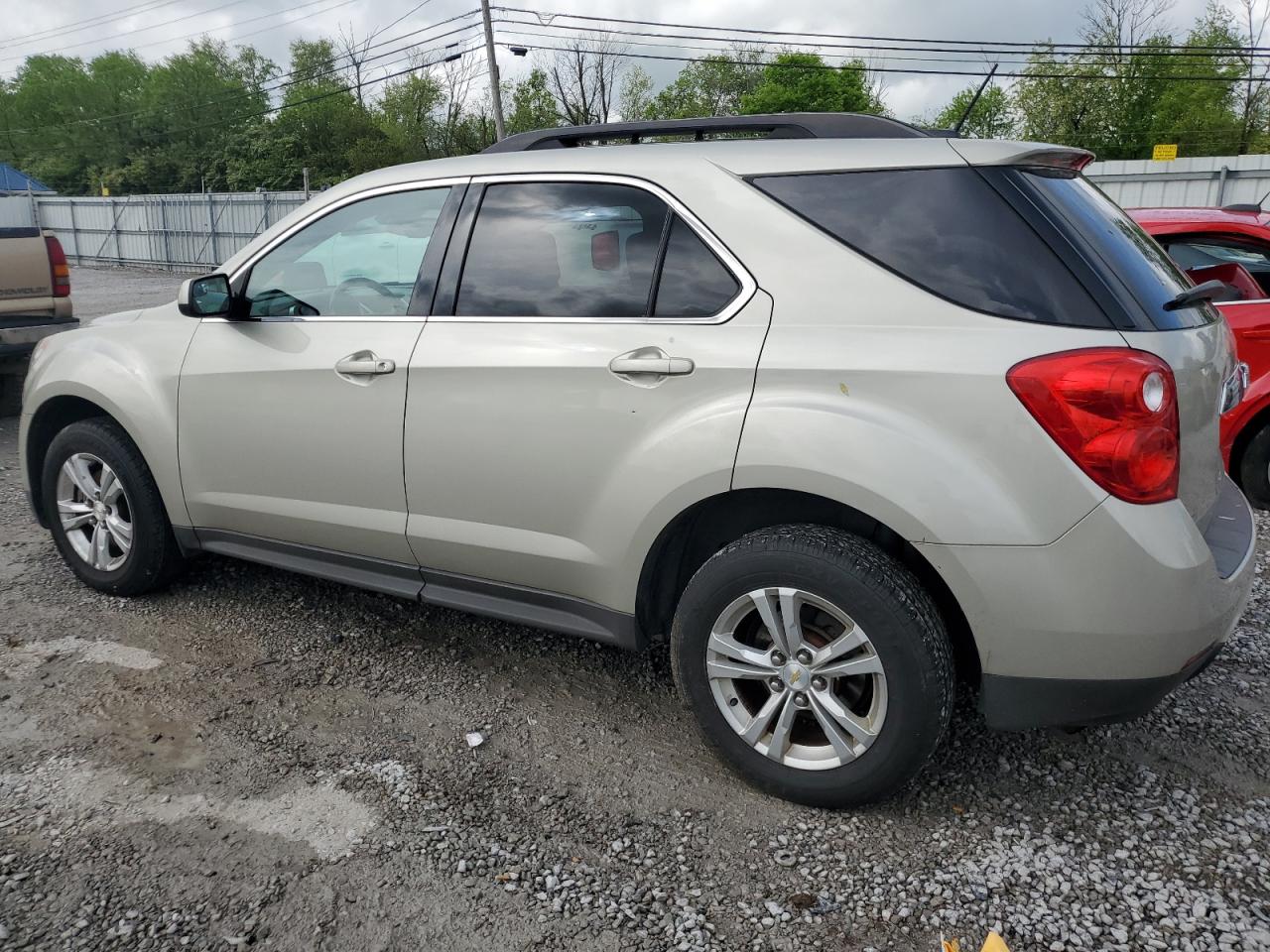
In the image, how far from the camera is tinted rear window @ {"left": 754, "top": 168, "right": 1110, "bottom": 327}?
96.3 inches

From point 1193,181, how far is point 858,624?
22087 mm

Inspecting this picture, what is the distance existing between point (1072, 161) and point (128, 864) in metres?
3.10

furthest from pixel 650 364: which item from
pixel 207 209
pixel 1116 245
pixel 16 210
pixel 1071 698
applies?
pixel 16 210

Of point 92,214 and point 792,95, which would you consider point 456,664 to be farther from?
point 792,95

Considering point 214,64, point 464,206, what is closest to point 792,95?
point 214,64

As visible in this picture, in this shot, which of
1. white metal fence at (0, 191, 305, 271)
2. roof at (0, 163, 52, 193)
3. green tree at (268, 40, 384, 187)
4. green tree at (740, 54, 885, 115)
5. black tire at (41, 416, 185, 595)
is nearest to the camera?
black tire at (41, 416, 185, 595)

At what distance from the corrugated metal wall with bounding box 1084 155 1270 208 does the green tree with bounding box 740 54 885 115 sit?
52.1 meters

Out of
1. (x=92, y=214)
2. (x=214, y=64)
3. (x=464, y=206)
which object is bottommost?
(x=92, y=214)

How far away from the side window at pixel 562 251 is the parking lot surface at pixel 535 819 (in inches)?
52.9

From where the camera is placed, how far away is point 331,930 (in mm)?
2328

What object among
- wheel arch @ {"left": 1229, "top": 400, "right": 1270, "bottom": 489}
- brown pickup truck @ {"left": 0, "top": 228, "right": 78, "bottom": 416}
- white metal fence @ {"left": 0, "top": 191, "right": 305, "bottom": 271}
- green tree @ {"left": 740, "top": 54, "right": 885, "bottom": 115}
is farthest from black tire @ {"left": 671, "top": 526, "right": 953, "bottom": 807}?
green tree @ {"left": 740, "top": 54, "right": 885, "bottom": 115}

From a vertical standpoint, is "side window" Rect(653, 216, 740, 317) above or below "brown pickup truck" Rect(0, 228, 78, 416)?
above

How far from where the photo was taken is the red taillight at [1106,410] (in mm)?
2324

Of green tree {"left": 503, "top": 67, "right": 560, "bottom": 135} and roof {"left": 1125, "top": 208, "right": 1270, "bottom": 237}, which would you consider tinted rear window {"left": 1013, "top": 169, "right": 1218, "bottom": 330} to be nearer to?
roof {"left": 1125, "top": 208, "right": 1270, "bottom": 237}
